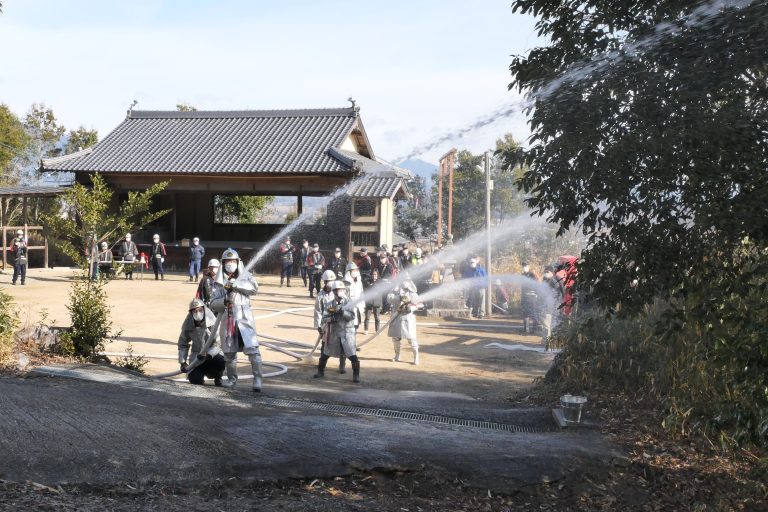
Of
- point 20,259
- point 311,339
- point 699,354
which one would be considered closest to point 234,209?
point 20,259

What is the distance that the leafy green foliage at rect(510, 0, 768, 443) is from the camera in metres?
4.97

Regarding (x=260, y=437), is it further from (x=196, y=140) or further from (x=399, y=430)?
(x=196, y=140)

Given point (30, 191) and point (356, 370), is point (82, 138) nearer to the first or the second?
point (30, 191)

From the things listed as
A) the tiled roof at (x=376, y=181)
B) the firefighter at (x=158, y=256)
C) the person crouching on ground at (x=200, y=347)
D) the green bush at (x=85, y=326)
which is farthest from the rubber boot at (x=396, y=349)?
the firefighter at (x=158, y=256)

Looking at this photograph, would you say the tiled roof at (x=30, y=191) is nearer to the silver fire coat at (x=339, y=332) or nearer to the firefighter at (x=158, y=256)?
the firefighter at (x=158, y=256)

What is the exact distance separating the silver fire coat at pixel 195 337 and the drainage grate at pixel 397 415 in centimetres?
118

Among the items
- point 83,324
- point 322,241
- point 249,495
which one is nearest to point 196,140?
point 322,241

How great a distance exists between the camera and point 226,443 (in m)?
5.93

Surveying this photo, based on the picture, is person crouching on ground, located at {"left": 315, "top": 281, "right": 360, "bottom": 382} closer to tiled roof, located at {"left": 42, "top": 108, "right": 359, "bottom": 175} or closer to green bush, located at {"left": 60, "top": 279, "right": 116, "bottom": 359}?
green bush, located at {"left": 60, "top": 279, "right": 116, "bottom": 359}

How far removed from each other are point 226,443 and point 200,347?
3.35 m

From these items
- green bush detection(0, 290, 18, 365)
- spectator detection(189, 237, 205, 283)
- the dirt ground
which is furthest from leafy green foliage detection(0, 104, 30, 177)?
green bush detection(0, 290, 18, 365)

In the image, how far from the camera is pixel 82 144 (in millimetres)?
33000

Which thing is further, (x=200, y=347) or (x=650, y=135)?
(x=200, y=347)

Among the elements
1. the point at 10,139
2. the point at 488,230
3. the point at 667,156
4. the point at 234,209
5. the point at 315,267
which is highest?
the point at 10,139
